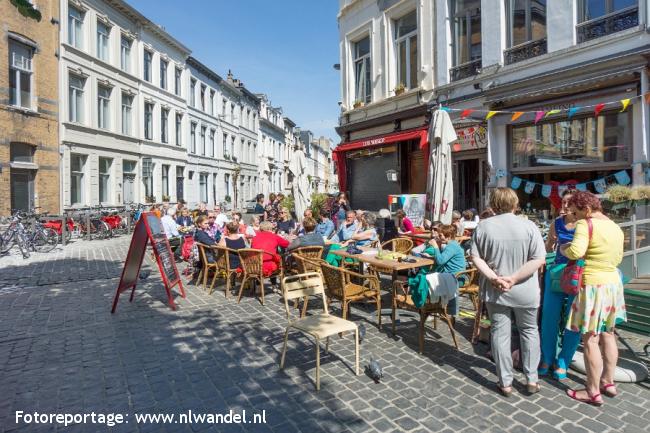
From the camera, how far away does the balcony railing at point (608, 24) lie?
7.78 meters

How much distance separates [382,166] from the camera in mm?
14688

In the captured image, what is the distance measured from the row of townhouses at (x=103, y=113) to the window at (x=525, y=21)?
11.3 m

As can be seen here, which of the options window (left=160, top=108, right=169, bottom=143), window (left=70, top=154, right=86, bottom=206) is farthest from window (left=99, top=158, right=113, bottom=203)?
window (left=160, top=108, right=169, bottom=143)

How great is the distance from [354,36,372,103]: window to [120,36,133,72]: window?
47.9 feet

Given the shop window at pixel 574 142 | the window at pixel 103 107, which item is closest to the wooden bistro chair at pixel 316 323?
the shop window at pixel 574 142

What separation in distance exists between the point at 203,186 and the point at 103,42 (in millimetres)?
13138

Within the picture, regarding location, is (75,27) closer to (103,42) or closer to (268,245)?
(103,42)

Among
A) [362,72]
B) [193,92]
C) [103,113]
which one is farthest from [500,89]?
[193,92]

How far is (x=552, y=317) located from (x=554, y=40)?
7.60 metres

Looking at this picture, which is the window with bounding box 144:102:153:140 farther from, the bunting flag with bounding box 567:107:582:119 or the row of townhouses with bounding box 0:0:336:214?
the bunting flag with bounding box 567:107:582:119

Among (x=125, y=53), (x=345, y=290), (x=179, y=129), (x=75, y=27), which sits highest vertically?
(x=125, y=53)

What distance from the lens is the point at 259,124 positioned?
45.6m

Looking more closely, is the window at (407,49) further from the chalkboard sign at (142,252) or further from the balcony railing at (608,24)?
the chalkboard sign at (142,252)

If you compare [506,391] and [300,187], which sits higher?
[300,187]
